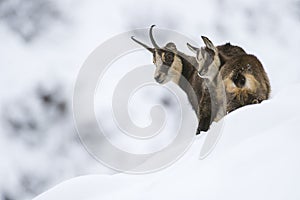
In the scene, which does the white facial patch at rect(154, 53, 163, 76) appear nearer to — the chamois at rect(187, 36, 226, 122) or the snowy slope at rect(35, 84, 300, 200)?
the chamois at rect(187, 36, 226, 122)

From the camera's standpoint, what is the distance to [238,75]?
4.20m

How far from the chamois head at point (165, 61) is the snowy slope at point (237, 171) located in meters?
1.36

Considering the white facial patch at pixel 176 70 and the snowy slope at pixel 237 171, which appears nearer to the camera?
the snowy slope at pixel 237 171

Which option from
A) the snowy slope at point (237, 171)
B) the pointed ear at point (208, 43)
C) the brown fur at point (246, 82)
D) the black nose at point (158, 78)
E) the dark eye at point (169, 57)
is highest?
the dark eye at point (169, 57)

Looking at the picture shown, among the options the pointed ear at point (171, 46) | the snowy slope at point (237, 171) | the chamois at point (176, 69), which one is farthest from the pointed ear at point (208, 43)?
the snowy slope at point (237, 171)

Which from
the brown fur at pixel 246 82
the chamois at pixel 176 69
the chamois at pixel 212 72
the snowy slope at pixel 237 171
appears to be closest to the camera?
the snowy slope at pixel 237 171

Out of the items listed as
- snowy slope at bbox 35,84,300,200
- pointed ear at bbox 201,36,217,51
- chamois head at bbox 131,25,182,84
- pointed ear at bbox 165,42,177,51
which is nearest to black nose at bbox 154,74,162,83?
chamois head at bbox 131,25,182,84

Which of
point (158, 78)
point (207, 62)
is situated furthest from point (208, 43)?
point (158, 78)

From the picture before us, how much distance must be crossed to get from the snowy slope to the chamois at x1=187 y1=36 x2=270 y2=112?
613 millimetres

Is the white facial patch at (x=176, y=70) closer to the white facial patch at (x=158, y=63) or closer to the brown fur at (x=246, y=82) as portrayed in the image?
the white facial patch at (x=158, y=63)

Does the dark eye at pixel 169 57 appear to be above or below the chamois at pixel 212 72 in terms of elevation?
above

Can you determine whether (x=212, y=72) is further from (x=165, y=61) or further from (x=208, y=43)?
(x=165, y=61)

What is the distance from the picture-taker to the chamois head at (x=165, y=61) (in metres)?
4.79

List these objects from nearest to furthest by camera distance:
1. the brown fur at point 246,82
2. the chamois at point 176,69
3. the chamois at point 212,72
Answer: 1. the brown fur at point 246,82
2. the chamois at point 212,72
3. the chamois at point 176,69
